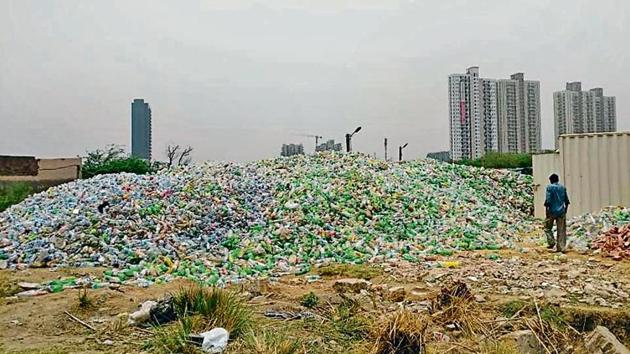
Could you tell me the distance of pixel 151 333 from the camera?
3.89 meters

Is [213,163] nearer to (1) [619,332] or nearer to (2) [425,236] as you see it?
(2) [425,236]

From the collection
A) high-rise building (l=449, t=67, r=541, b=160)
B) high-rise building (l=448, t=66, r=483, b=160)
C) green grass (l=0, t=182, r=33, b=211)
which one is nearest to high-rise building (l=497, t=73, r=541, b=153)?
high-rise building (l=449, t=67, r=541, b=160)

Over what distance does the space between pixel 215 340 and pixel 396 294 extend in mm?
2192

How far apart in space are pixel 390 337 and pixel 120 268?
4.46m

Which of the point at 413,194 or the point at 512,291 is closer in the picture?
the point at 512,291

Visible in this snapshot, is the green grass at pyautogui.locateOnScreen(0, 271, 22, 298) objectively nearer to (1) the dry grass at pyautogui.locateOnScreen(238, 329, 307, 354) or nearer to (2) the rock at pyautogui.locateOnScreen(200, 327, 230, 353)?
(2) the rock at pyautogui.locateOnScreen(200, 327, 230, 353)

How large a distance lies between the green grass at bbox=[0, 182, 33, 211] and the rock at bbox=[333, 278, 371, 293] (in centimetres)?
881

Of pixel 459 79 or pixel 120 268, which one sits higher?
pixel 459 79

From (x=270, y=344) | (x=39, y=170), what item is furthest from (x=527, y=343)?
(x=39, y=170)

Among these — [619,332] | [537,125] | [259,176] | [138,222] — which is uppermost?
[537,125]

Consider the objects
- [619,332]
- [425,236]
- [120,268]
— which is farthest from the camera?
[425,236]

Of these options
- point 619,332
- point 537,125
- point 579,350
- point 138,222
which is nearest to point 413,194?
point 138,222

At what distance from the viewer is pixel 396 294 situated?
5238mm

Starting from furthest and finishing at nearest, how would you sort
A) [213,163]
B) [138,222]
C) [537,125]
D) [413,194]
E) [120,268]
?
[537,125] → [213,163] → [413,194] → [138,222] → [120,268]
